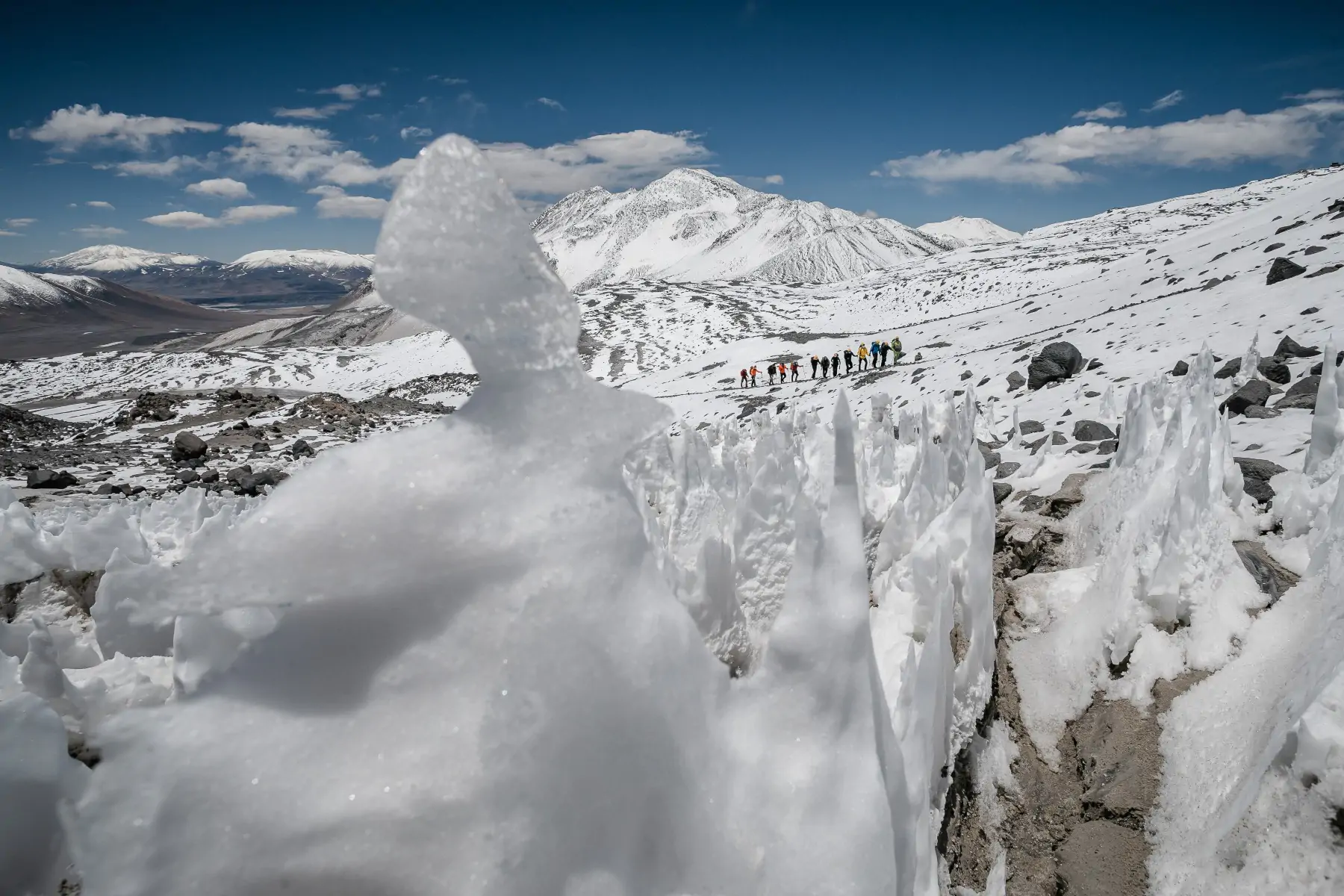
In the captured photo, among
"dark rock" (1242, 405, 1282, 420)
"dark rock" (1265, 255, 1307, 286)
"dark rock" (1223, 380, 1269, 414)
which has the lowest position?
"dark rock" (1242, 405, 1282, 420)

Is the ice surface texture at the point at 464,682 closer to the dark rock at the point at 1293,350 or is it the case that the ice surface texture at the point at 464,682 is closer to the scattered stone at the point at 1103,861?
Result: the scattered stone at the point at 1103,861

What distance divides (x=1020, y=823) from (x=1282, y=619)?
1792 millimetres

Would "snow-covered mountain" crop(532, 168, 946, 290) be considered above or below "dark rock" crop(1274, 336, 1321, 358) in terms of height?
above

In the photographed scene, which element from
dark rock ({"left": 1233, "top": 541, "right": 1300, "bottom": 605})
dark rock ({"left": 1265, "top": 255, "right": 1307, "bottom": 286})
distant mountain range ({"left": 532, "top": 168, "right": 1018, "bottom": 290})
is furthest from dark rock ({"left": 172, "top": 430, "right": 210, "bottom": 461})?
distant mountain range ({"left": 532, "top": 168, "right": 1018, "bottom": 290})

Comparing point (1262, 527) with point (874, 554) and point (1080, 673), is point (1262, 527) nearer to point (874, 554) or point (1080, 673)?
point (1080, 673)

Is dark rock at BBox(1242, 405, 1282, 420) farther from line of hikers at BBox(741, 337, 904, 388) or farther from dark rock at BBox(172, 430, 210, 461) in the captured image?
dark rock at BBox(172, 430, 210, 461)

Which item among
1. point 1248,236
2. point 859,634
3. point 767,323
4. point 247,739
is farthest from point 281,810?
point 767,323

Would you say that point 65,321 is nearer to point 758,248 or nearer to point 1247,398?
point 758,248

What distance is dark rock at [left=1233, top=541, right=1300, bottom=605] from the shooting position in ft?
12.2

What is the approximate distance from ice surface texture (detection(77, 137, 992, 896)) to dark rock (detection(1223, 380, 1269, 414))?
340 inches

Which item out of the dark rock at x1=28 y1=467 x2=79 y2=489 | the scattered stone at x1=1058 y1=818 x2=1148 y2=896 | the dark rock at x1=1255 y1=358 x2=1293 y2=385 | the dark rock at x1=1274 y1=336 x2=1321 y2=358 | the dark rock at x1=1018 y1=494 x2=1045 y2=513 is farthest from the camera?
the dark rock at x1=28 y1=467 x2=79 y2=489

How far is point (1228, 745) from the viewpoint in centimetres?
288

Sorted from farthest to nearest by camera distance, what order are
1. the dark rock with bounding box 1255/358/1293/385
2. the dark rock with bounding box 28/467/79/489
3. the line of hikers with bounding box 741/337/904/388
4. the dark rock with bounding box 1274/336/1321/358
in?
1. the line of hikers with bounding box 741/337/904/388
2. the dark rock with bounding box 28/467/79/489
3. the dark rock with bounding box 1274/336/1321/358
4. the dark rock with bounding box 1255/358/1293/385

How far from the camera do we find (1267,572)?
3828 mm
